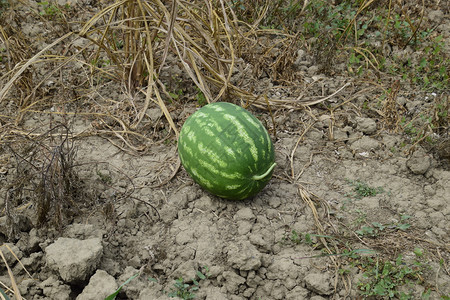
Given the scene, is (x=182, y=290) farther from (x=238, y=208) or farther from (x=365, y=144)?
→ (x=365, y=144)

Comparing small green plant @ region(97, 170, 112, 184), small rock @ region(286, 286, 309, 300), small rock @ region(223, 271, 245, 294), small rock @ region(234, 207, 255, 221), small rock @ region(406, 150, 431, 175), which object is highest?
small green plant @ region(97, 170, 112, 184)

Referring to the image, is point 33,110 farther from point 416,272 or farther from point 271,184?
point 416,272

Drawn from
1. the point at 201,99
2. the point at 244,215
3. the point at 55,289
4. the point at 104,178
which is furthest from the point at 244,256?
the point at 201,99

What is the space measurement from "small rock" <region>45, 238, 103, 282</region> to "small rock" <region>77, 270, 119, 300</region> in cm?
7

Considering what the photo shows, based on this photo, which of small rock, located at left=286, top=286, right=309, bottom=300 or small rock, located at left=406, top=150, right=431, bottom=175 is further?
small rock, located at left=406, top=150, right=431, bottom=175

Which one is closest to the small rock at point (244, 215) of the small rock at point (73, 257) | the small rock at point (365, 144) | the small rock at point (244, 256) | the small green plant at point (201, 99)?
the small rock at point (244, 256)

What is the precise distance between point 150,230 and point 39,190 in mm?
714

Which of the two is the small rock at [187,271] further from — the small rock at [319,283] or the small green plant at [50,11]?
the small green plant at [50,11]

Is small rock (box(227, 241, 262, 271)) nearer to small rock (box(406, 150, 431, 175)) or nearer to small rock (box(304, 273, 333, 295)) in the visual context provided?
small rock (box(304, 273, 333, 295))

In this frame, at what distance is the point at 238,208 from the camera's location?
10.5 ft

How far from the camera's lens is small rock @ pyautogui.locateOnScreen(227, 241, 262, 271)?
2795mm

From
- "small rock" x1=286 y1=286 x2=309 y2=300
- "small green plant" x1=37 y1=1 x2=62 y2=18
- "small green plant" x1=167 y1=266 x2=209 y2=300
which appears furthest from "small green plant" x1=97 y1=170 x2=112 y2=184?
"small green plant" x1=37 y1=1 x2=62 y2=18

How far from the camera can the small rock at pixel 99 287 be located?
8.34ft

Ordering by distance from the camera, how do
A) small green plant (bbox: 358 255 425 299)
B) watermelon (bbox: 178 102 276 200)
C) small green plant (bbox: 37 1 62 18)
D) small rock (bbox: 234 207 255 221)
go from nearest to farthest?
1. small green plant (bbox: 358 255 425 299)
2. watermelon (bbox: 178 102 276 200)
3. small rock (bbox: 234 207 255 221)
4. small green plant (bbox: 37 1 62 18)
